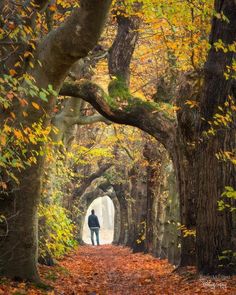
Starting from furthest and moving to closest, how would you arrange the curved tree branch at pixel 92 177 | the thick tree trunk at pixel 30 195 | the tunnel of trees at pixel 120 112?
the curved tree branch at pixel 92 177 → the thick tree trunk at pixel 30 195 → the tunnel of trees at pixel 120 112

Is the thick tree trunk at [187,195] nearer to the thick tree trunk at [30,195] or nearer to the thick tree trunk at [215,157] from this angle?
the thick tree trunk at [215,157]

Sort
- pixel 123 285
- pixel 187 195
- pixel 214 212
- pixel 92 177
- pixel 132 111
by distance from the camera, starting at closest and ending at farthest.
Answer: pixel 214 212, pixel 123 285, pixel 187 195, pixel 132 111, pixel 92 177

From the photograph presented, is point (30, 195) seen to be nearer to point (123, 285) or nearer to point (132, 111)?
point (123, 285)

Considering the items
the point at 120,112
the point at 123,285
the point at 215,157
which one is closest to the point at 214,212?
the point at 215,157

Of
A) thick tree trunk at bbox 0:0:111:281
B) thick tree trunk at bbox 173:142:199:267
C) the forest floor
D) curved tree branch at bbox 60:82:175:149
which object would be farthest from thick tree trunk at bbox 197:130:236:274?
thick tree trunk at bbox 0:0:111:281

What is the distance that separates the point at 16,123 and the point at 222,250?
423 cm

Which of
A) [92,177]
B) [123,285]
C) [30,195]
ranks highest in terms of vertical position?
[92,177]

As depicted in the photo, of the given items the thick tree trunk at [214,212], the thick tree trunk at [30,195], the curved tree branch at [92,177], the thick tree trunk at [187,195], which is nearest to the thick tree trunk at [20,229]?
the thick tree trunk at [30,195]

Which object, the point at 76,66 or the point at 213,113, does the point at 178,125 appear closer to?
the point at 213,113

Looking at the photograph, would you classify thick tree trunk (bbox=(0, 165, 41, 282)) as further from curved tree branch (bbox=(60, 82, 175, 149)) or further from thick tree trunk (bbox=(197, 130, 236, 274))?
curved tree branch (bbox=(60, 82, 175, 149))

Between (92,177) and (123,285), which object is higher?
(92,177)

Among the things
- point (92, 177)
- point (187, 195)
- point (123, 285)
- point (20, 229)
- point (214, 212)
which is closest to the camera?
point (20, 229)

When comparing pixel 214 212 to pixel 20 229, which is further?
pixel 214 212

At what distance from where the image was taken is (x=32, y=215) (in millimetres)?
8891
